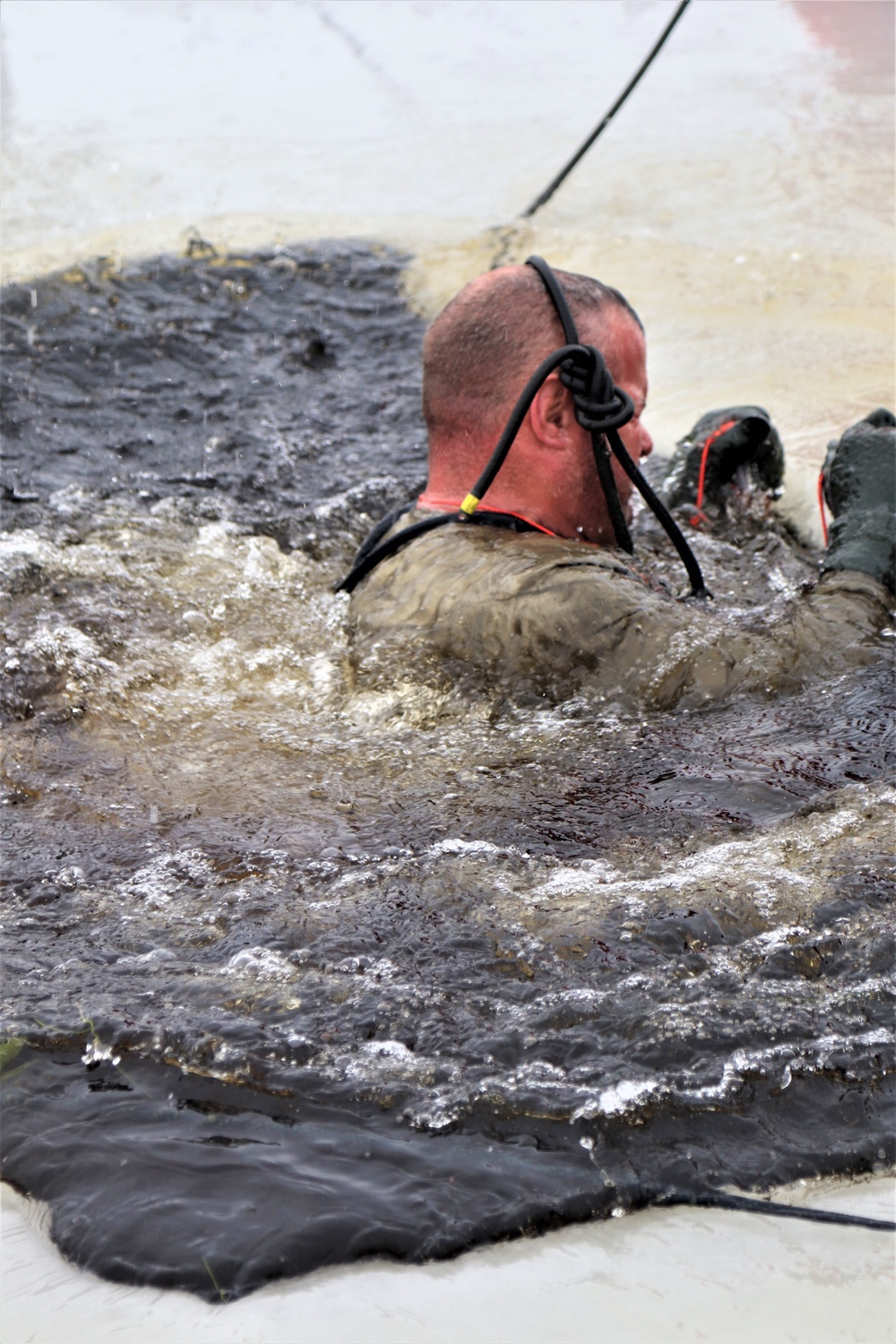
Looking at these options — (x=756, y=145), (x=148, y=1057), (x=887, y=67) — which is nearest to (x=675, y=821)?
(x=148, y=1057)

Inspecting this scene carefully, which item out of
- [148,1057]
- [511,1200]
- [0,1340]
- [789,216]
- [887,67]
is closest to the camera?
[0,1340]

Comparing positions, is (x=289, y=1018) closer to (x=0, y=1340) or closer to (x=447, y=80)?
(x=0, y=1340)

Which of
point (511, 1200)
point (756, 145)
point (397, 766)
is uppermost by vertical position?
point (756, 145)

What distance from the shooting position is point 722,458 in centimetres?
357

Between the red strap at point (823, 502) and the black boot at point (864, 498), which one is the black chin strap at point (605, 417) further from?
the red strap at point (823, 502)

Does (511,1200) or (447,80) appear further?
(447,80)

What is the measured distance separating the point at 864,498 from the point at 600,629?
0.88 m

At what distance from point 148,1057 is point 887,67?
7.09 meters

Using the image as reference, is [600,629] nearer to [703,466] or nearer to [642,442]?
[642,442]

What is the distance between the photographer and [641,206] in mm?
5578

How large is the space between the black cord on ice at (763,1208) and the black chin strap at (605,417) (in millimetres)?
1678

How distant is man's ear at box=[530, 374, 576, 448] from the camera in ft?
8.89

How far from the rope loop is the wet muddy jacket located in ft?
0.97

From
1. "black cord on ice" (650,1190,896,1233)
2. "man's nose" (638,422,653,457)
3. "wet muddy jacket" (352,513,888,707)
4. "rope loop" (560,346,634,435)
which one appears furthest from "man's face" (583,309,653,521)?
"black cord on ice" (650,1190,896,1233)
